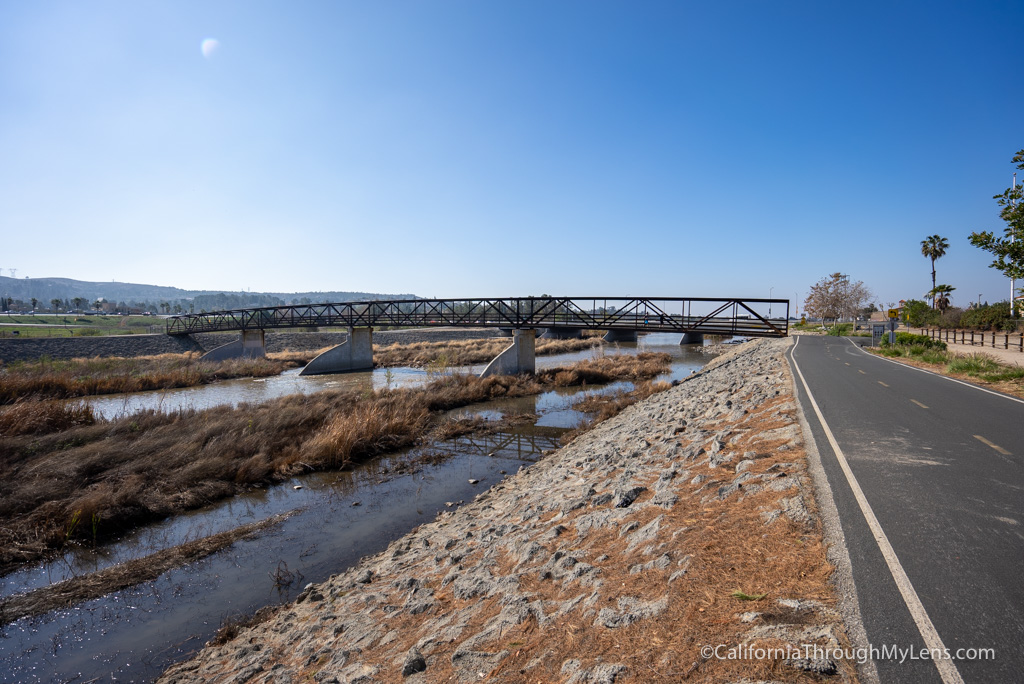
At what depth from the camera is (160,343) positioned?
2154 inches

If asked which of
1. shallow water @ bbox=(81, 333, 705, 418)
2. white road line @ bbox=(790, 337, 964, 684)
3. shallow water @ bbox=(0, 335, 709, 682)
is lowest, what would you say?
shallow water @ bbox=(0, 335, 709, 682)

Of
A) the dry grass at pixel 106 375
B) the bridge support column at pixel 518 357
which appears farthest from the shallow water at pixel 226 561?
the bridge support column at pixel 518 357

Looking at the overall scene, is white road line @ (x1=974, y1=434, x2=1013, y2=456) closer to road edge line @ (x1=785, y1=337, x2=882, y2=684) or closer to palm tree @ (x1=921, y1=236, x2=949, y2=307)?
road edge line @ (x1=785, y1=337, x2=882, y2=684)

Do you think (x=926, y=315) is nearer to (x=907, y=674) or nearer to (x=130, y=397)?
(x=907, y=674)

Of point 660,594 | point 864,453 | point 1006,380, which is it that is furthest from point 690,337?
point 660,594

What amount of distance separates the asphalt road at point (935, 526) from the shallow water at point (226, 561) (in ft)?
25.6

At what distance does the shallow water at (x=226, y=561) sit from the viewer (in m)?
6.32

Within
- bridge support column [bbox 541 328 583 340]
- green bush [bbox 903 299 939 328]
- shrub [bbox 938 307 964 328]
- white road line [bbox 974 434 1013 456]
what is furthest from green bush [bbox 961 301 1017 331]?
bridge support column [bbox 541 328 583 340]

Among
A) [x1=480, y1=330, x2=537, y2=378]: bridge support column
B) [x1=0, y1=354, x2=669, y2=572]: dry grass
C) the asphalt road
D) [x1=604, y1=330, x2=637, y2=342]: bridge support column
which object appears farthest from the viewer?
[x1=604, y1=330, x2=637, y2=342]: bridge support column

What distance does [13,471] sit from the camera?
34.8 ft

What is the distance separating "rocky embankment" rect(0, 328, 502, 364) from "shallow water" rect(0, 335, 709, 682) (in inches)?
1620

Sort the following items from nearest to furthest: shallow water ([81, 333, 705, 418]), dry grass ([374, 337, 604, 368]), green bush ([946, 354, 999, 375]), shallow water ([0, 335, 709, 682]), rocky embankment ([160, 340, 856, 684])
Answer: rocky embankment ([160, 340, 856, 684]) → shallow water ([0, 335, 709, 682]) → green bush ([946, 354, 999, 375]) → shallow water ([81, 333, 705, 418]) → dry grass ([374, 337, 604, 368])

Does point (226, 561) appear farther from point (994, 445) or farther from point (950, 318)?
point (950, 318)

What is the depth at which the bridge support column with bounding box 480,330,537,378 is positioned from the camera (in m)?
32.9
